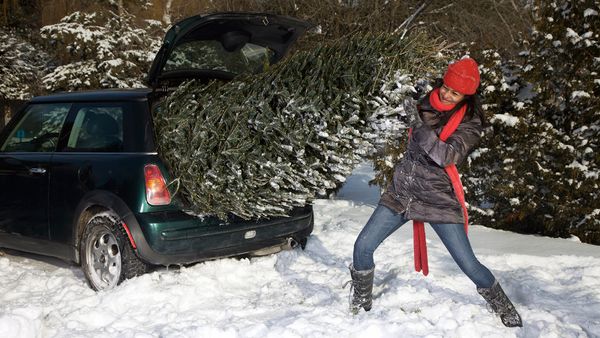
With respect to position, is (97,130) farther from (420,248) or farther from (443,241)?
(443,241)

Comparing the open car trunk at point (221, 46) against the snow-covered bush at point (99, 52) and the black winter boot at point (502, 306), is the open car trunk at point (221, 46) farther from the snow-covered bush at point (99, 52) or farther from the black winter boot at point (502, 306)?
the snow-covered bush at point (99, 52)

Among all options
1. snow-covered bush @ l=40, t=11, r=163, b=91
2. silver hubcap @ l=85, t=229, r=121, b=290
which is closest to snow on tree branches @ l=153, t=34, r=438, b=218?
silver hubcap @ l=85, t=229, r=121, b=290

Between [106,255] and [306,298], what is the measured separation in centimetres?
163

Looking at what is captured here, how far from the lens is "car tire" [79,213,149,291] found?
4.24 metres

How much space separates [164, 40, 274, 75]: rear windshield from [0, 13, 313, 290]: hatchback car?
1cm

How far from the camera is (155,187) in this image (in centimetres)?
415

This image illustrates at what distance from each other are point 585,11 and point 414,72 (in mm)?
4054

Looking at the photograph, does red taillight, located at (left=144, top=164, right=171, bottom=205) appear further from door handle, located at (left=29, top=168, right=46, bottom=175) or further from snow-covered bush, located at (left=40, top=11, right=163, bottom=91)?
snow-covered bush, located at (left=40, top=11, right=163, bottom=91)

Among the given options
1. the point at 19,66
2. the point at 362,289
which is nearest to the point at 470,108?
the point at 362,289

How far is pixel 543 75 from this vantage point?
6.82 m

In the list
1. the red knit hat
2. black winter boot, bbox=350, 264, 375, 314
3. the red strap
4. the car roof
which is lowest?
black winter boot, bbox=350, 264, 375, 314

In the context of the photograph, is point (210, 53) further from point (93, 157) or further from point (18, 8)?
point (18, 8)

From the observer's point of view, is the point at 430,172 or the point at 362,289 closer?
the point at 430,172

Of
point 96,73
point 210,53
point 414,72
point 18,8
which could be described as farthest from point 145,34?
point 414,72
